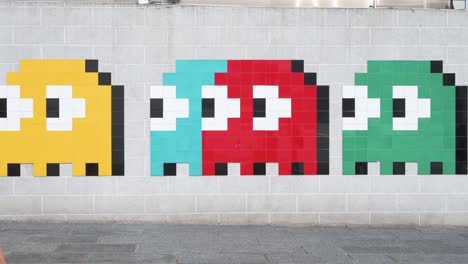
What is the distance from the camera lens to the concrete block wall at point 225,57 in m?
11.9

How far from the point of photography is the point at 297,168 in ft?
39.8

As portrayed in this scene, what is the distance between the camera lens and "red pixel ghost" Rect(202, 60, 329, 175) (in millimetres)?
12055

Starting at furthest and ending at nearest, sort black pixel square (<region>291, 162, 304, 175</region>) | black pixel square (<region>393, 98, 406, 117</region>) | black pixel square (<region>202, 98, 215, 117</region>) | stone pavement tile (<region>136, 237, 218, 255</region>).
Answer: black pixel square (<region>393, 98, 406, 117</region>)
black pixel square (<region>291, 162, 304, 175</region>)
black pixel square (<region>202, 98, 215, 117</region>)
stone pavement tile (<region>136, 237, 218, 255</region>)

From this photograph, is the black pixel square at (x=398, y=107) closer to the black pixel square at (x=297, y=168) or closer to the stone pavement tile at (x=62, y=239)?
the black pixel square at (x=297, y=168)

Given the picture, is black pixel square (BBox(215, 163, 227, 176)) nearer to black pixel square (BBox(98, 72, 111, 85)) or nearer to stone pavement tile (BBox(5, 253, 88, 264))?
black pixel square (BBox(98, 72, 111, 85))

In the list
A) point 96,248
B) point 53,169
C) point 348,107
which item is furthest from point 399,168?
point 53,169

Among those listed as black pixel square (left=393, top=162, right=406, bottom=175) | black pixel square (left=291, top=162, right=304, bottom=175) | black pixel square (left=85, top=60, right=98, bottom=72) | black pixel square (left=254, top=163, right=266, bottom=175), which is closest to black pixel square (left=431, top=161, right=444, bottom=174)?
black pixel square (left=393, top=162, right=406, bottom=175)

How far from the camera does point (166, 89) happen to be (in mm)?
11984

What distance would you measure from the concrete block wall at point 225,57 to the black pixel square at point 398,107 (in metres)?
0.77

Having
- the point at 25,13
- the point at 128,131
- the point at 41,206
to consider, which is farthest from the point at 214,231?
the point at 25,13

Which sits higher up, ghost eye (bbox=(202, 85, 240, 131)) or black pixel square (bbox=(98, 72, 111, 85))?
black pixel square (bbox=(98, 72, 111, 85))

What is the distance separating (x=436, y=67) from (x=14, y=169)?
753 centimetres

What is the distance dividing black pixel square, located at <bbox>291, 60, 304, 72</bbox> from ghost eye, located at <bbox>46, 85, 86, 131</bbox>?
3646 millimetres

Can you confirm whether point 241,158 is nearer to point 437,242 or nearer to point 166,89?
point 166,89
